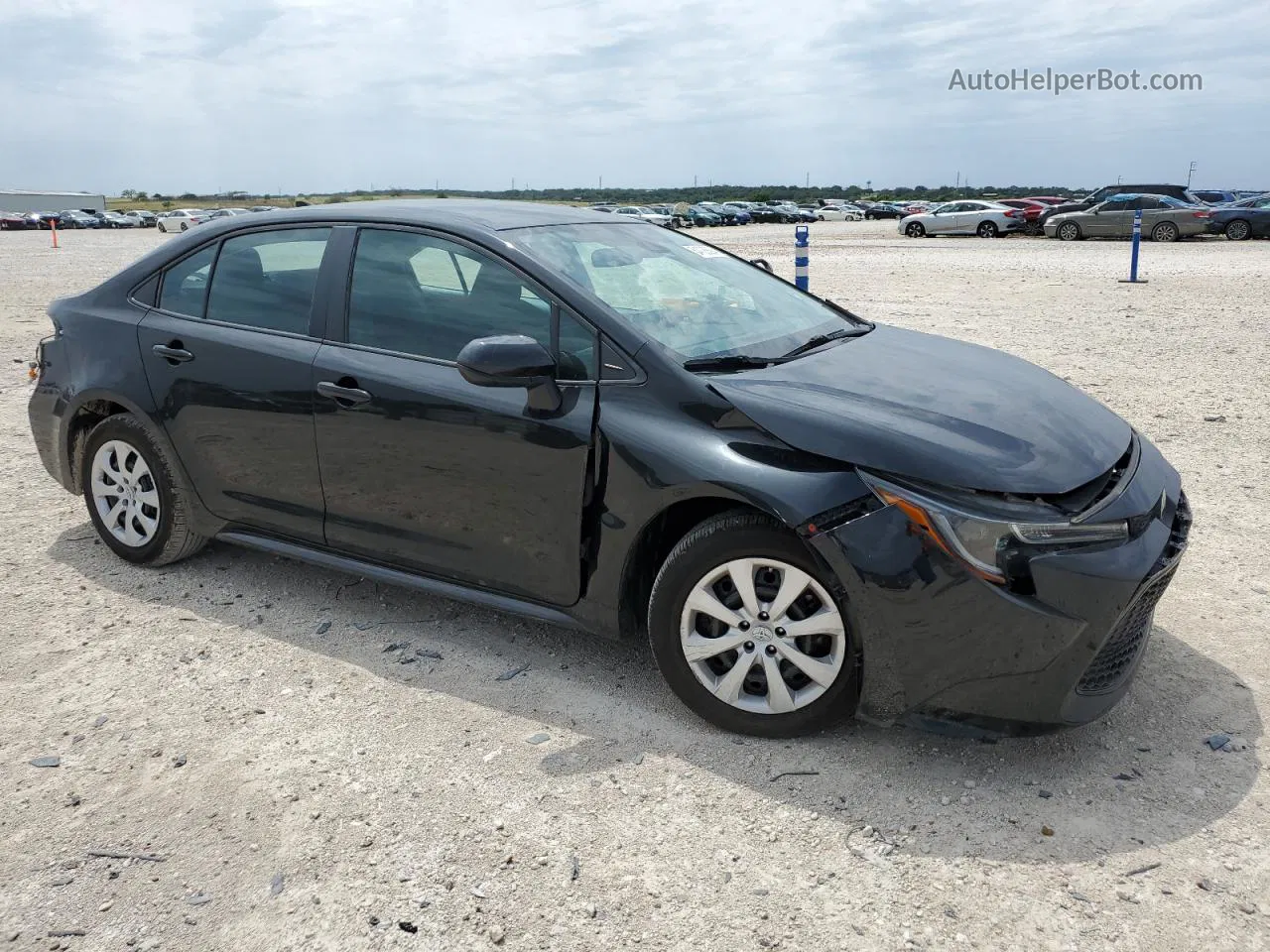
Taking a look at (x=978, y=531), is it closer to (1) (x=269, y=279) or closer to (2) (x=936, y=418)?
(2) (x=936, y=418)

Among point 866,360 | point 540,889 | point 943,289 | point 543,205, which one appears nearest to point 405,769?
point 540,889

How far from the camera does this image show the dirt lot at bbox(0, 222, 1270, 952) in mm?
2637

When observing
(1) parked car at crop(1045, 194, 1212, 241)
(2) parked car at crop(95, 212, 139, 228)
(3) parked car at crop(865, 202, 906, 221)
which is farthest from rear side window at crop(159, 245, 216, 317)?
(2) parked car at crop(95, 212, 139, 228)

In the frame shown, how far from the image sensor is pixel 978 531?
295cm

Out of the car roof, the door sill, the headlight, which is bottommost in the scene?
the door sill

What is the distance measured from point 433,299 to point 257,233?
3.56 ft

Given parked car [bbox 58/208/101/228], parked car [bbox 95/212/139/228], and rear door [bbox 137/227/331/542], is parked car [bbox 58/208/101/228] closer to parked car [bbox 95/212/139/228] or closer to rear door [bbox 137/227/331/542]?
parked car [bbox 95/212/139/228]

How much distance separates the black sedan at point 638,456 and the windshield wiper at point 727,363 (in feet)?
0.06

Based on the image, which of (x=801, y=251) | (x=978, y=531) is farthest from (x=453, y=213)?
(x=801, y=251)

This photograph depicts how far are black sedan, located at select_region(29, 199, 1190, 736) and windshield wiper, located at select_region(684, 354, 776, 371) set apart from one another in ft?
0.06

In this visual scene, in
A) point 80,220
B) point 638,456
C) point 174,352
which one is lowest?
point 638,456

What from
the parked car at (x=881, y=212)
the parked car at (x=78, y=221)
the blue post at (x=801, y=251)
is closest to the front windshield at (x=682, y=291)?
the blue post at (x=801, y=251)

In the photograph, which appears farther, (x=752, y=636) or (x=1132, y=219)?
(x=1132, y=219)

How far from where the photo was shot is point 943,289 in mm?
17000
